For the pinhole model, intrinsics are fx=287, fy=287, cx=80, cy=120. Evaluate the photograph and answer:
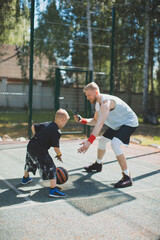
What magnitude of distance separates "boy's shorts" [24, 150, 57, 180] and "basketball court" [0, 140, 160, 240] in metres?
0.34

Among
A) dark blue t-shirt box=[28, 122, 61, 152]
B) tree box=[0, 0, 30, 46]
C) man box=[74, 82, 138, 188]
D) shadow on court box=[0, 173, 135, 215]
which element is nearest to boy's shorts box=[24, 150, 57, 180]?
dark blue t-shirt box=[28, 122, 61, 152]

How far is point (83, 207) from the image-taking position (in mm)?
3842

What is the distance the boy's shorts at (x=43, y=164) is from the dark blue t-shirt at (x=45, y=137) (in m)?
0.12

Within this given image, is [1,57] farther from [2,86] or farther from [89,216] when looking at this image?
[89,216]

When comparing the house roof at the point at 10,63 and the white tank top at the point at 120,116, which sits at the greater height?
the house roof at the point at 10,63

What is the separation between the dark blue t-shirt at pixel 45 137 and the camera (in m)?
4.13

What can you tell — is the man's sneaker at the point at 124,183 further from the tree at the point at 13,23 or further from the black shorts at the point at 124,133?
the tree at the point at 13,23

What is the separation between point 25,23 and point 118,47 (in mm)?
10566

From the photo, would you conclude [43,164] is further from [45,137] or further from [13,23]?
[13,23]

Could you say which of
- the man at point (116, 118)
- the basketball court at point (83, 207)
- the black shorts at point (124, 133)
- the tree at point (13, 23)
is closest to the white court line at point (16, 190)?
the basketball court at point (83, 207)

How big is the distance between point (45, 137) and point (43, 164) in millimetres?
398

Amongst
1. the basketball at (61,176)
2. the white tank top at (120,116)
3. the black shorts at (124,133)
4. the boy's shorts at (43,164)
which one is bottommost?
the basketball at (61,176)

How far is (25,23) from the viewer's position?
1712cm

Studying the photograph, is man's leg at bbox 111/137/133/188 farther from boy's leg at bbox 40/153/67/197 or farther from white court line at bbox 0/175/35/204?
white court line at bbox 0/175/35/204
